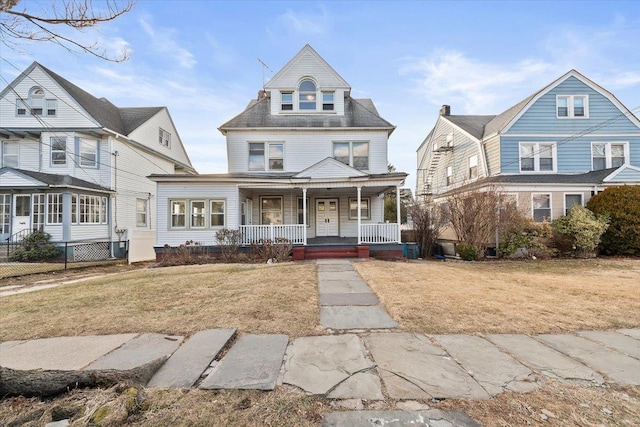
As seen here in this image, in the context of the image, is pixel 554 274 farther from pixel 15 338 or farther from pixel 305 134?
pixel 15 338

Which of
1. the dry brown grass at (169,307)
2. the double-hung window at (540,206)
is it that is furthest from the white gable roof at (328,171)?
the double-hung window at (540,206)

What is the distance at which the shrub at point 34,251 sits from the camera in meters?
13.3

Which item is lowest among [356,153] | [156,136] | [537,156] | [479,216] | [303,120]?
[479,216]

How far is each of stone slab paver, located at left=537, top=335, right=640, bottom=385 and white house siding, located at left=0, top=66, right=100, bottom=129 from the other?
20564mm

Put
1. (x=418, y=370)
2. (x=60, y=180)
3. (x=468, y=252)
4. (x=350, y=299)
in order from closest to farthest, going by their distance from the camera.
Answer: (x=418, y=370) < (x=350, y=299) < (x=468, y=252) < (x=60, y=180)

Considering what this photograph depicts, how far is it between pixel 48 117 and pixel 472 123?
2618 centimetres

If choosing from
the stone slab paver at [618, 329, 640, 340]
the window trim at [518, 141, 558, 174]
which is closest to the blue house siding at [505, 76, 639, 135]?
the window trim at [518, 141, 558, 174]

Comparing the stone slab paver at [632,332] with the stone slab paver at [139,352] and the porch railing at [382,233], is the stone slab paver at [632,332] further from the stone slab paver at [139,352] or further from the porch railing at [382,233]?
the porch railing at [382,233]

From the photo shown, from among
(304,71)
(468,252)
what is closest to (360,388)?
(468,252)

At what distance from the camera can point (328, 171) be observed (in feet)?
43.9

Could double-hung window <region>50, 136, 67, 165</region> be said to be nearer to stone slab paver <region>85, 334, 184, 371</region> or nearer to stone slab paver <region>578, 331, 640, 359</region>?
stone slab paver <region>85, 334, 184, 371</region>

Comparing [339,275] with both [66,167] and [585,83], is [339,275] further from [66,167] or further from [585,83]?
[585,83]

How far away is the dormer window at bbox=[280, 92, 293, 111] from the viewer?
51.8 feet

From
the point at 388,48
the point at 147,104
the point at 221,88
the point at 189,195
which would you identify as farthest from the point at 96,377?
the point at 147,104
